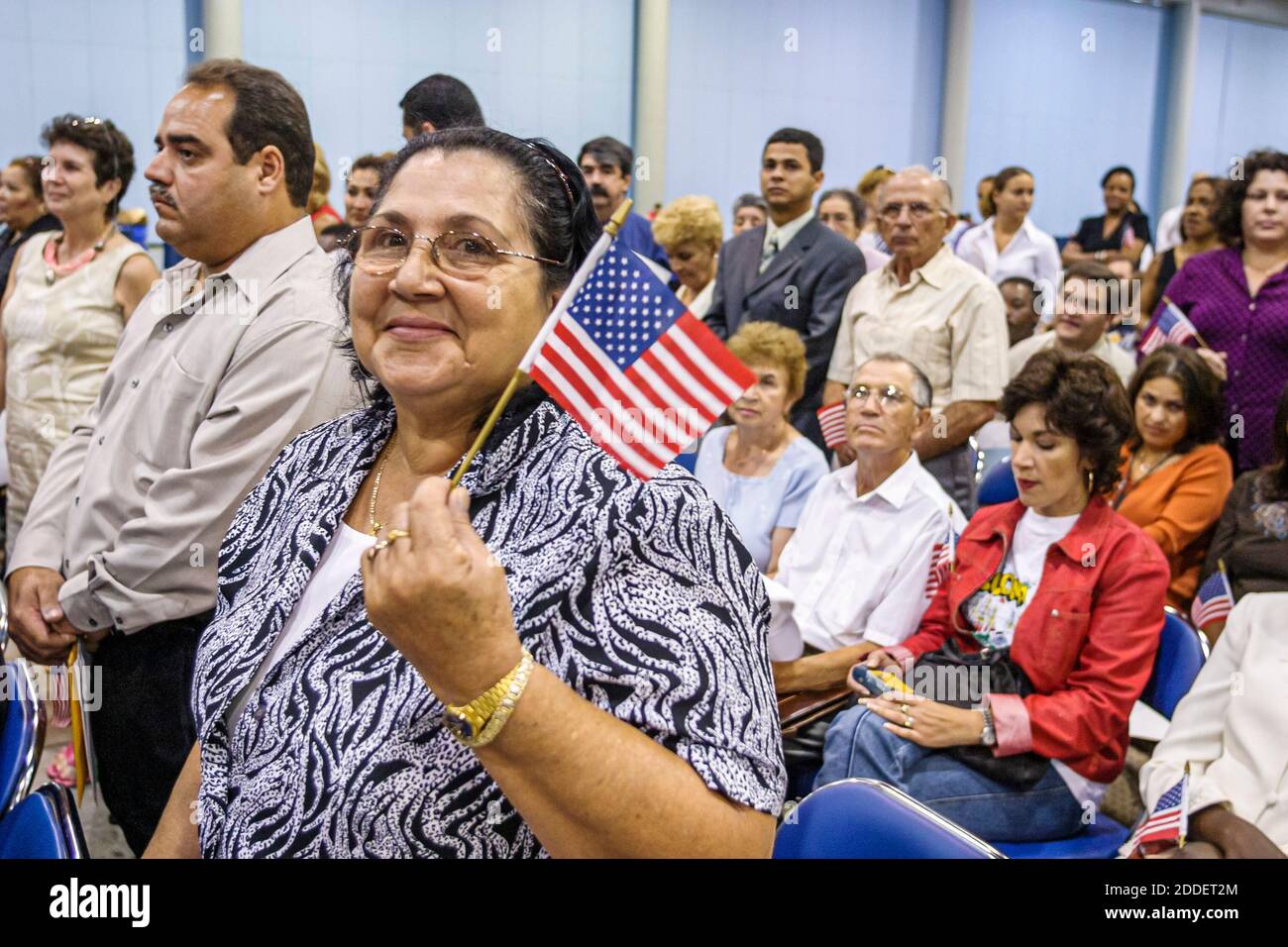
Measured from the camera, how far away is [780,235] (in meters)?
4.40

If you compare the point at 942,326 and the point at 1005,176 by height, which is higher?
the point at 1005,176

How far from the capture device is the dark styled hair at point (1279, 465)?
8.20 feet

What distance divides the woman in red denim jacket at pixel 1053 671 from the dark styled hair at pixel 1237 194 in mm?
1832

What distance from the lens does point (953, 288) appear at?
3795mm

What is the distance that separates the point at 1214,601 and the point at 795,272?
203 cm

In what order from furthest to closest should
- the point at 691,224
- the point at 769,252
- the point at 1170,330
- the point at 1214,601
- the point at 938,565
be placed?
the point at 691,224
the point at 769,252
the point at 1170,330
the point at 938,565
the point at 1214,601

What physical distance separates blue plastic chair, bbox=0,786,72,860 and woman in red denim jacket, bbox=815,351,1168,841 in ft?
4.89

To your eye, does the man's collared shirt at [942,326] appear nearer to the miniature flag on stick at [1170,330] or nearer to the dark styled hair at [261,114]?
the miniature flag on stick at [1170,330]

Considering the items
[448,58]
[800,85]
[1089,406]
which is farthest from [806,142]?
[800,85]

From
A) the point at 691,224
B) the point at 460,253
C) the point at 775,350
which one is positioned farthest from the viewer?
the point at 691,224

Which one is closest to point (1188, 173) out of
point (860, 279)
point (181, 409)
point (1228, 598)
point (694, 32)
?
point (694, 32)

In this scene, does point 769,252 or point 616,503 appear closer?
point 616,503

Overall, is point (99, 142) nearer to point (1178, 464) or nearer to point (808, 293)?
point (808, 293)

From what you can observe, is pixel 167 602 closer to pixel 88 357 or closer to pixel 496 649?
pixel 496 649
